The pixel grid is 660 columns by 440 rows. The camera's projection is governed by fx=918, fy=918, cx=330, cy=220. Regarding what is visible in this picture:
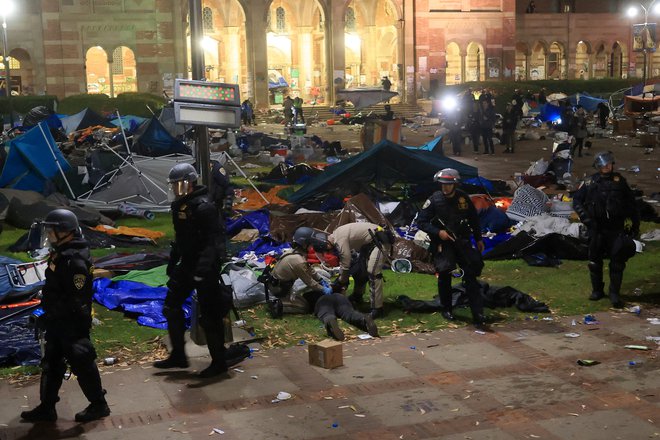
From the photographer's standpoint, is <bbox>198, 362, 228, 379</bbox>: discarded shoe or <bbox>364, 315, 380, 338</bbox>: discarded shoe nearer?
<bbox>198, 362, 228, 379</bbox>: discarded shoe

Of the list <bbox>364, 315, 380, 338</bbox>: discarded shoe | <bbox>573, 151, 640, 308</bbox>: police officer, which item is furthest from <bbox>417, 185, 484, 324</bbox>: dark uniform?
<bbox>573, 151, 640, 308</bbox>: police officer

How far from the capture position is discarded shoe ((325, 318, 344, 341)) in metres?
9.93

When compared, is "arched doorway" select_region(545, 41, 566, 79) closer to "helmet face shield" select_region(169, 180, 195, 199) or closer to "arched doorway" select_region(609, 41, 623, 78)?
"arched doorway" select_region(609, 41, 623, 78)

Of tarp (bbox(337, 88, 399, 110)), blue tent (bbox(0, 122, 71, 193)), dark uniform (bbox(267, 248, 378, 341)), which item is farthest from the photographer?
tarp (bbox(337, 88, 399, 110))

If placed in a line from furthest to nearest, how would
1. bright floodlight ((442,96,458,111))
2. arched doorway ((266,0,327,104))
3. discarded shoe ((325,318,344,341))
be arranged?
arched doorway ((266,0,327,104)) < bright floodlight ((442,96,458,111)) < discarded shoe ((325,318,344,341))

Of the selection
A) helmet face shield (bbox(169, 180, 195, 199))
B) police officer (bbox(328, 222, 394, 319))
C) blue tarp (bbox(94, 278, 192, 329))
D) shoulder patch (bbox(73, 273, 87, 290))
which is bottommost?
blue tarp (bbox(94, 278, 192, 329))

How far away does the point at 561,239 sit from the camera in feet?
45.6

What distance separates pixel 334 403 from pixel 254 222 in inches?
322

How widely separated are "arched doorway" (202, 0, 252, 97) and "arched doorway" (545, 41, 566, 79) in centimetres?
1969

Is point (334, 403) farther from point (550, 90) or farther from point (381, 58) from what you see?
point (381, 58)

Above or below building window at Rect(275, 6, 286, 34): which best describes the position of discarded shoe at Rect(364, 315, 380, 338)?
below

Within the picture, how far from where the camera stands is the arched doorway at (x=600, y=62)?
59.5m

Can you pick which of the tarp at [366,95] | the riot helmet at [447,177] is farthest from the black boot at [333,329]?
the tarp at [366,95]

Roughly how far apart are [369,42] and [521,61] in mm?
10777
